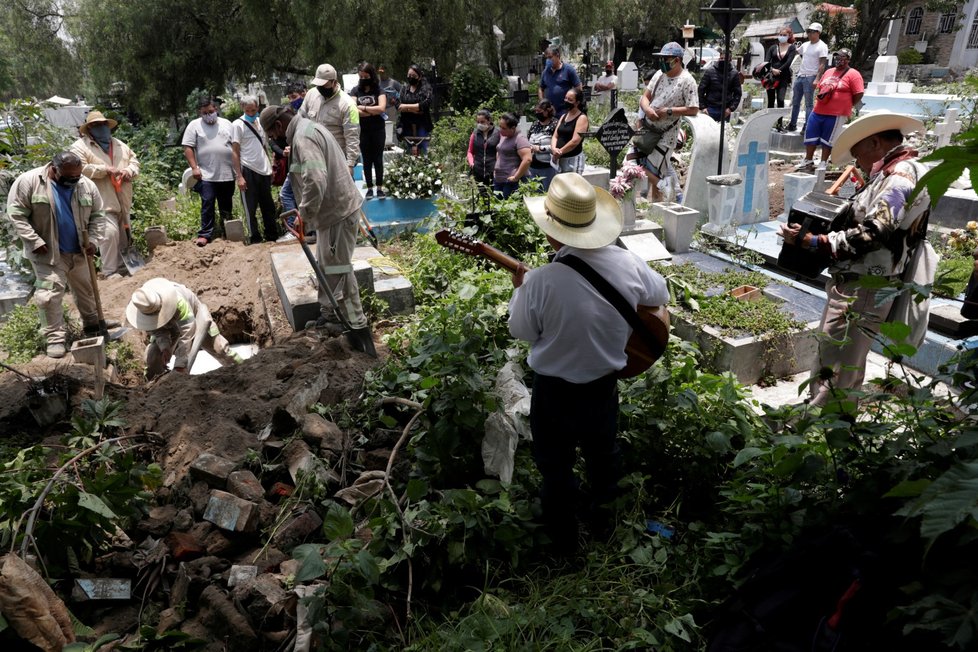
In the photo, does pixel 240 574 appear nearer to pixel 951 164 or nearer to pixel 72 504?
pixel 72 504

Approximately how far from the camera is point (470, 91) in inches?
611

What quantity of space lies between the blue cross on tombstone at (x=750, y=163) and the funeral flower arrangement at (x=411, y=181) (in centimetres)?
379

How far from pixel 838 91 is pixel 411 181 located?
5.92 m

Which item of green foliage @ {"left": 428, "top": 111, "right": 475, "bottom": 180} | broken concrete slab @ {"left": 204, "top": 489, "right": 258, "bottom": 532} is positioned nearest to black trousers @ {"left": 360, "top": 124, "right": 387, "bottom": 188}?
green foliage @ {"left": 428, "top": 111, "right": 475, "bottom": 180}

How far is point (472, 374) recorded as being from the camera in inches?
130

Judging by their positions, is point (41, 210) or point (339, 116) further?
point (339, 116)

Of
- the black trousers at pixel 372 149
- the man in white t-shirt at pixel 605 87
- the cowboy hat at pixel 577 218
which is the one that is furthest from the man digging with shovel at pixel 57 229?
the man in white t-shirt at pixel 605 87

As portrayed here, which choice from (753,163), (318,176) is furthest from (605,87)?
(318,176)

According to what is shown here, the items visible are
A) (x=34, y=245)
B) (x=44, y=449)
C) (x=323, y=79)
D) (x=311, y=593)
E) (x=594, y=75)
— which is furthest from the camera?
(x=594, y=75)

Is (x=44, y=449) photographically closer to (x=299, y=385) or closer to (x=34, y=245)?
(x=299, y=385)

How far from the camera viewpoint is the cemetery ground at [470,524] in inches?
88.8

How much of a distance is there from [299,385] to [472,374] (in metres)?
1.67

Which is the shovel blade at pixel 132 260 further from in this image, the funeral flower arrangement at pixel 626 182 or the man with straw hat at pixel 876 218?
the man with straw hat at pixel 876 218

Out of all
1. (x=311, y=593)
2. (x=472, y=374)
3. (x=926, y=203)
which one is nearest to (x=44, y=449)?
(x=311, y=593)
